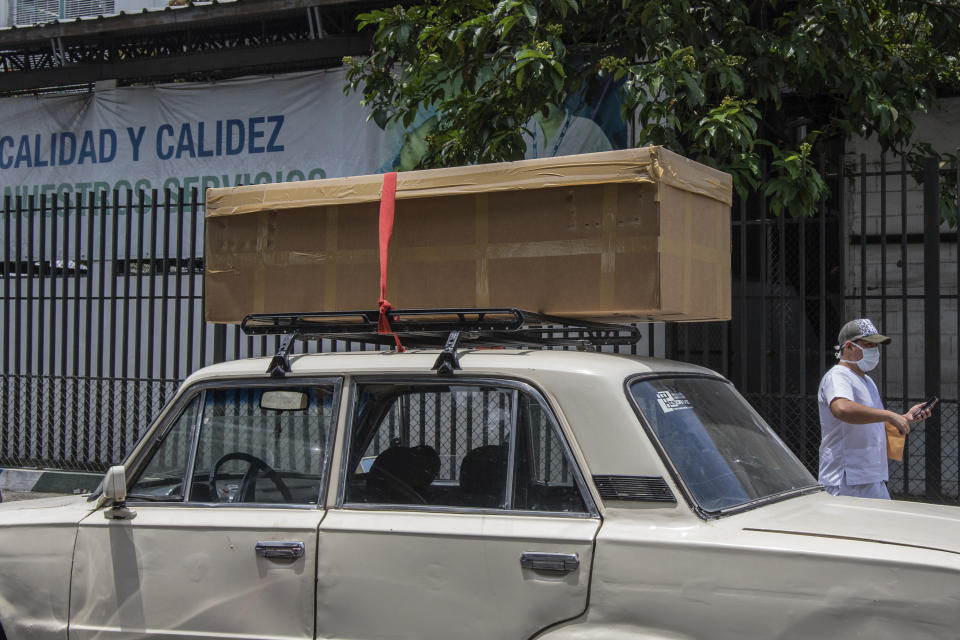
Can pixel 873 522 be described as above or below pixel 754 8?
below

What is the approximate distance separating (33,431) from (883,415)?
9.02 meters

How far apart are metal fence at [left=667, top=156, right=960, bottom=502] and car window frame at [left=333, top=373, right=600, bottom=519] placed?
451 cm

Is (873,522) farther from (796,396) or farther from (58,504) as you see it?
(796,396)

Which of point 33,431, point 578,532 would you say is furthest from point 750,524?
point 33,431

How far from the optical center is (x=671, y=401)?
335 centimetres

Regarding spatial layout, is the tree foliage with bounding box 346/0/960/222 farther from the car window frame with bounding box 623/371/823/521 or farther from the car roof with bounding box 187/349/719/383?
the car window frame with bounding box 623/371/823/521

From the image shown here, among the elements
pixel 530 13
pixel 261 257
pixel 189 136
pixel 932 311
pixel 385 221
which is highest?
pixel 189 136

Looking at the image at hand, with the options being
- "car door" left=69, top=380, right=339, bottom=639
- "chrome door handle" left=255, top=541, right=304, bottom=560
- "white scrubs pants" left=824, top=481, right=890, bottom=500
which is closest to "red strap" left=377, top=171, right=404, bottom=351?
"car door" left=69, top=380, right=339, bottom=639

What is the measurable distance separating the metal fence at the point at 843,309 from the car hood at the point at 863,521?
4.22 meters

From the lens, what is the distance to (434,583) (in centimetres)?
309

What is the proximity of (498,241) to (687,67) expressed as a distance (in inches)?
141

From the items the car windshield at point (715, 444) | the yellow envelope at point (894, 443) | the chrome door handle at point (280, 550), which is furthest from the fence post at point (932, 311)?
the chrome door handle at point (280, 550)

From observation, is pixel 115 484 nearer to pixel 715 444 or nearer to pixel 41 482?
pixel 715 444

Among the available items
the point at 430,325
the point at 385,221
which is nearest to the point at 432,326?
the point at 430,325
